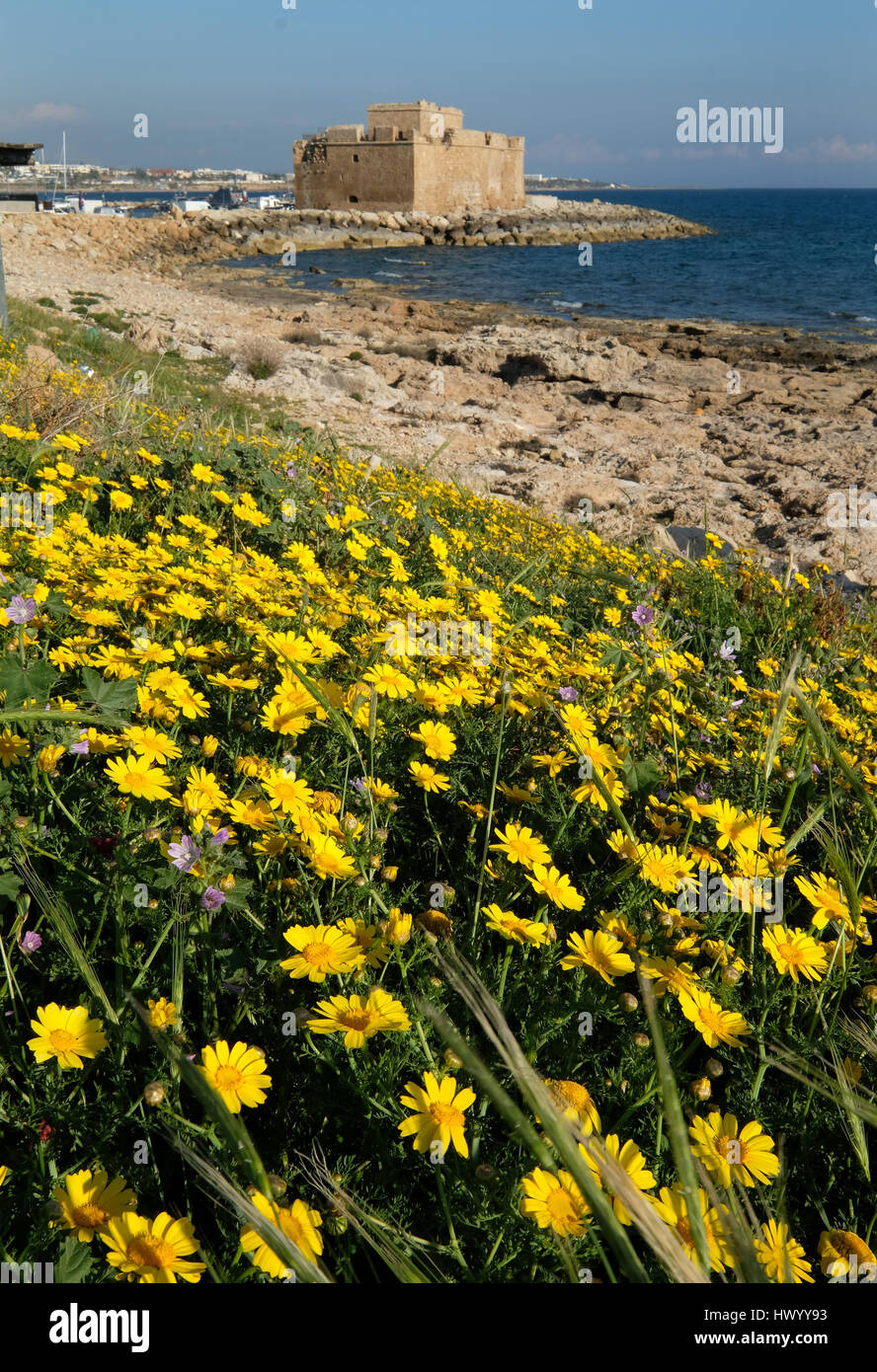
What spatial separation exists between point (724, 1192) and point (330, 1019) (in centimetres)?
56

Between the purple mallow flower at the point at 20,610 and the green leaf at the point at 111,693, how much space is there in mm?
269

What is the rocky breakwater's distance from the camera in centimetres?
3225

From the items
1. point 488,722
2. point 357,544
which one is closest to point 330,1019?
point 488,722

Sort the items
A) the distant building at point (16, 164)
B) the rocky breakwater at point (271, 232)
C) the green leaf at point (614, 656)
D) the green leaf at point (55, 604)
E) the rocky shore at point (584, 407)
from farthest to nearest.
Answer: the rocky breakwater at point (271, 232) → the rocky shore at point (584, 407) → the distant building at point (16, 164) → the green leaf at point (614, 656) → the green leaf at point (55, 604)

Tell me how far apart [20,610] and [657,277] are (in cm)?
3861

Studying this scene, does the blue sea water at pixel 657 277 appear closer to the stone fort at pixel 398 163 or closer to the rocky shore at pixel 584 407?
the rocky shore at pixel 584 407

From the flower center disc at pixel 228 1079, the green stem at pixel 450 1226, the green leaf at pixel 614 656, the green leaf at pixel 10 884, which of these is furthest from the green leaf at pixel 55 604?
the green stem at pixel 450 1226

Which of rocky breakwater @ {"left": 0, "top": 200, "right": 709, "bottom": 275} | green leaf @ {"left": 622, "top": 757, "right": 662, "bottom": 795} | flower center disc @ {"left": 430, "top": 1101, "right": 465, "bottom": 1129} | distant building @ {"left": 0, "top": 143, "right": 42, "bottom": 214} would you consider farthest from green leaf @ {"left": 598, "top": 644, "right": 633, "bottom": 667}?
rocky breakwater @ {"left": 0, "top": 200, "right": 709, "bottom": 275}

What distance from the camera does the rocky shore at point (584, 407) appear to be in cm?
774

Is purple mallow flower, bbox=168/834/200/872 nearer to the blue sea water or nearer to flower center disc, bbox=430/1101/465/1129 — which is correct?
flower center disc, bbox=430/1101/465/1129

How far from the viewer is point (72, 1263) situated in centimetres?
101

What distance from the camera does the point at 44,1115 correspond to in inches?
48.7

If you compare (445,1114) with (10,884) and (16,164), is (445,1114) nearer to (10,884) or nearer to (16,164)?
(10,884)
